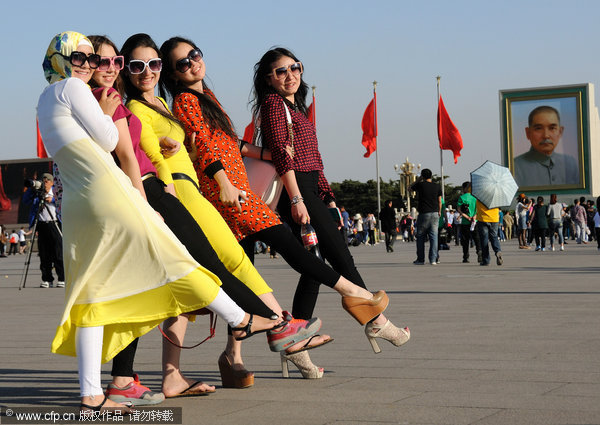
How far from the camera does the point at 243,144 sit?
545 centimetres

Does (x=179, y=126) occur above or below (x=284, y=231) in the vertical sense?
above

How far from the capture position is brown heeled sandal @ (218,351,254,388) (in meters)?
5.01

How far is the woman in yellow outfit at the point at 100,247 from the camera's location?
161 inches

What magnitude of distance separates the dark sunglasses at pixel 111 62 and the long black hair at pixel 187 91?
25.1 inches

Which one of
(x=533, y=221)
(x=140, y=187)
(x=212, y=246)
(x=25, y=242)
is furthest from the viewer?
(x=25, y=242)

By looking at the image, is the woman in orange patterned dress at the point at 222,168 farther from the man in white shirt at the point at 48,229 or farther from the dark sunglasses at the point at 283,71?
the man in white shirt at the point at 48,229

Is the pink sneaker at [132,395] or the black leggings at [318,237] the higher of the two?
the black leggings at [318,237]

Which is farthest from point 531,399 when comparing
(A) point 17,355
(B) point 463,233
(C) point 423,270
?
(B) point 463,233

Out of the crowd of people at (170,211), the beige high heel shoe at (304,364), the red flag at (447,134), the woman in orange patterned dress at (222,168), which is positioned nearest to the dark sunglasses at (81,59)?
the crowd of people at (170,211)

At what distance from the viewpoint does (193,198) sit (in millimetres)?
4773

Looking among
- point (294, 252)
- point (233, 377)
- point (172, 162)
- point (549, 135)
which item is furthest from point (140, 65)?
point (549, 135)

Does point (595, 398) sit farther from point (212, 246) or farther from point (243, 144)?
point (243, 144)

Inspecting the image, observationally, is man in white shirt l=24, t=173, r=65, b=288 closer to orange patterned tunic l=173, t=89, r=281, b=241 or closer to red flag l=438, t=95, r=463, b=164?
orange patterned tunic l=173, t=89, r=281, b=241

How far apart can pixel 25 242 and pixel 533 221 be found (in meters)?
33.1
